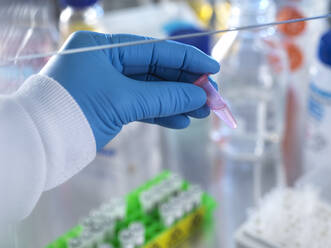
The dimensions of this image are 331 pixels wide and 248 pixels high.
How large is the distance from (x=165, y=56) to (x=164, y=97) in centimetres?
7

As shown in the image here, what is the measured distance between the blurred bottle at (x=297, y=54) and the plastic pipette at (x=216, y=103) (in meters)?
0.62

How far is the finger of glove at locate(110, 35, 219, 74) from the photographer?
Answer: 0.60 metres

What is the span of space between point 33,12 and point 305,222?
928 mm

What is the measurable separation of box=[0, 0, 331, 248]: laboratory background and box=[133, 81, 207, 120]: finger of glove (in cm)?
8

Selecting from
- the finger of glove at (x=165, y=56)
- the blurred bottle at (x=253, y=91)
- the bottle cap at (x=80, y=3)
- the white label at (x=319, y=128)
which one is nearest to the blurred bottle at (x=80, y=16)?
the bottle cap at (x=80, y=3)

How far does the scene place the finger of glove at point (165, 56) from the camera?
0.60m

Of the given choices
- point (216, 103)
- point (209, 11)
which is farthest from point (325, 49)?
point (209, 11)

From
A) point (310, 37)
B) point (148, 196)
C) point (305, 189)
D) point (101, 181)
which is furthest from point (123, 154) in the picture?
point (310, 37)

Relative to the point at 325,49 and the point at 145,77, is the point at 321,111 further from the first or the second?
the point at 145,77

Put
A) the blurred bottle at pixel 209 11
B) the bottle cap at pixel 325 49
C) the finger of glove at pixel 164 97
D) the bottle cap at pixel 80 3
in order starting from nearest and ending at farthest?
the finger of glove at pixel 164 97 → the bottle cap at pixel 325 49 → the bottle cap at pixel 80 3 → the blurred bottle at pixel 209 11

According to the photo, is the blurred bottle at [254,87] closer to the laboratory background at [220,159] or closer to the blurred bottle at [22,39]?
the laboratory background at [220,159]

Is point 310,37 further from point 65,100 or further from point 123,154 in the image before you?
point 65,100

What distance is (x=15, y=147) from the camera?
0.50 m

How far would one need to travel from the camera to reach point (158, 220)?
2.71 feet
